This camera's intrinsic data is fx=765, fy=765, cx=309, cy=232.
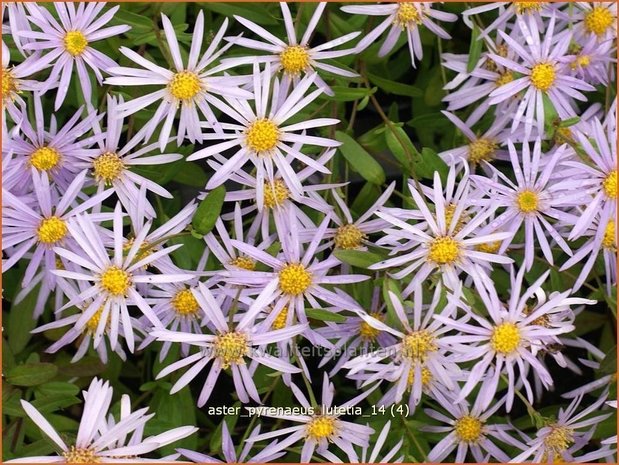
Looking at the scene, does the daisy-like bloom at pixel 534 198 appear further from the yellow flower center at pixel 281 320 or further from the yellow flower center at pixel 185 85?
the yellow flower center at pixel 185 85

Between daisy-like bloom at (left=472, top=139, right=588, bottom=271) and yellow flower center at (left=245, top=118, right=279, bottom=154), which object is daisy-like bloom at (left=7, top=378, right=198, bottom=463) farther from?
daisy-like bloom at (left=472, top=139, right=588, bottom=271)

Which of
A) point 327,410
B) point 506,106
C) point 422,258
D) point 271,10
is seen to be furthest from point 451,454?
point 271,10

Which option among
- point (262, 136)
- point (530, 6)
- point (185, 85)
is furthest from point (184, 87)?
point (530, 6)

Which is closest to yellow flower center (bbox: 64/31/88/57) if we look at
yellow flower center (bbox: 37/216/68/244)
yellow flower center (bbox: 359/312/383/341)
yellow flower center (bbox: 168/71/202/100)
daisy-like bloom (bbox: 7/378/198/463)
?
yellow flower center (bbox: 168/71/202/100)

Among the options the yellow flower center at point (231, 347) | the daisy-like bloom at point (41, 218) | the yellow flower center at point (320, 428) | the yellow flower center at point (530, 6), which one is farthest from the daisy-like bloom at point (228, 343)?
A: the yellow flower center at point (530, 6)

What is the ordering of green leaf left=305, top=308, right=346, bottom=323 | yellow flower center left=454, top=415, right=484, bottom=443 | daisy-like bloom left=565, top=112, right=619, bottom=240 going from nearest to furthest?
green leaf left=305, top=308, right=346, bottom=323, daisy-like bloom left=565, top=112, right=619, bottom=240, yellow flower center left=454, top=415, right=484, bottom=443

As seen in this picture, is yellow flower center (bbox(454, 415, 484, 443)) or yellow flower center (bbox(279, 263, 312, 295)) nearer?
yellow flower center (bbox(279, 263, 312, 295))
